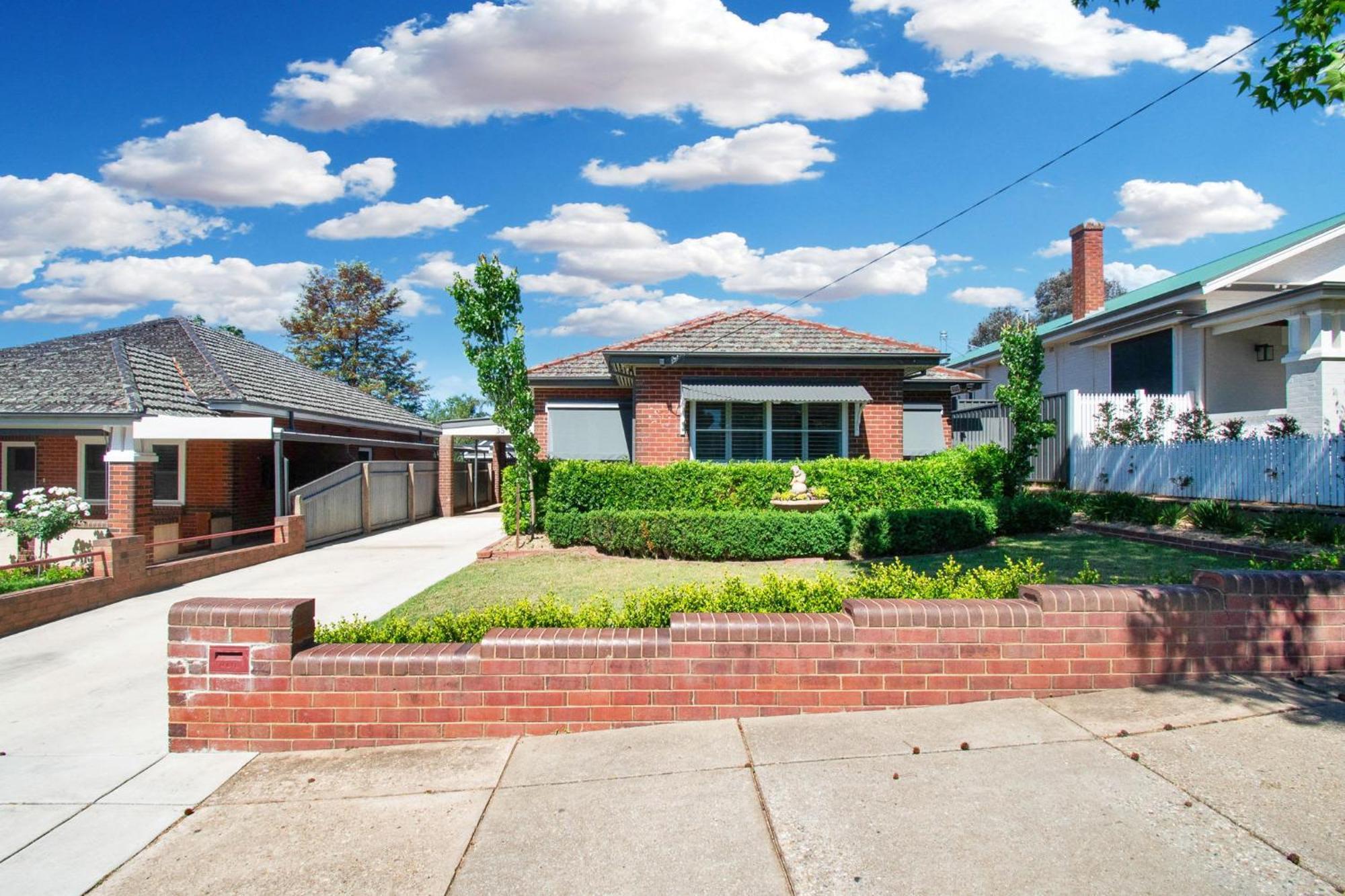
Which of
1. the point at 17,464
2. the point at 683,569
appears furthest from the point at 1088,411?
the point at 17,464

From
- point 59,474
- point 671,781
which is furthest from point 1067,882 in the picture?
point 59,474

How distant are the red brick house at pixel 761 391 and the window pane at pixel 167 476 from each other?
7370 mm

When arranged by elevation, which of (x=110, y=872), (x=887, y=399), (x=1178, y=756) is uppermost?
(x=887, y=399)

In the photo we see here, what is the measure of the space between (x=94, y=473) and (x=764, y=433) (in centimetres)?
1361

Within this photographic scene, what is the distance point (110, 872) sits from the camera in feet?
11.1

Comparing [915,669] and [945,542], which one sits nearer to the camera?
[915,669]

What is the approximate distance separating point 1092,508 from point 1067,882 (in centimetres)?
1166

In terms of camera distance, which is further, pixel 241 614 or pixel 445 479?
pixel 445 479

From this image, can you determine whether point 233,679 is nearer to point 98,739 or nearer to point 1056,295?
point 98,739

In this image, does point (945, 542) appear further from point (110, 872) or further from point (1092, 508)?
point (110, 872)

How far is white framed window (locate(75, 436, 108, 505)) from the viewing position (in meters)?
15.4

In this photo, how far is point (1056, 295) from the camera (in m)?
54.7

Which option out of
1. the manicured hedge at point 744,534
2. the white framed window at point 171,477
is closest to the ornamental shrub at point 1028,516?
the manicured hedge at point 744,534

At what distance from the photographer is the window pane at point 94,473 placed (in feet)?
50.5
